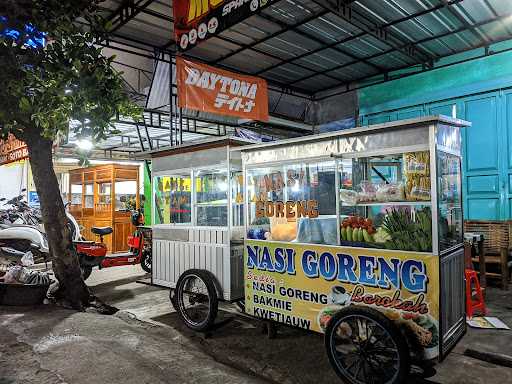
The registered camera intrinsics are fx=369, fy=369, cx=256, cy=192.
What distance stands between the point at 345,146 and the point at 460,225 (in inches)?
63.3

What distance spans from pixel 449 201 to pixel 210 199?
3.32 metres

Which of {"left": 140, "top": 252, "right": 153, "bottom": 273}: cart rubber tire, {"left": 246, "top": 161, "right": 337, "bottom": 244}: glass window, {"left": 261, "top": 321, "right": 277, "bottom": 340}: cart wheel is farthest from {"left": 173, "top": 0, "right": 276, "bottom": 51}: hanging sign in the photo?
{"left": 140, "top": 252, "right": 153, "bottom": 273}: cart rubber tire

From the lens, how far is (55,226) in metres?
6.11

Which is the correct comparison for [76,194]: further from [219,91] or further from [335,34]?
[335,34]

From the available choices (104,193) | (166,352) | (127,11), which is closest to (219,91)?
(127,11)

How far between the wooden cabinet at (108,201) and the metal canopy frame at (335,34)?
510 centimetres

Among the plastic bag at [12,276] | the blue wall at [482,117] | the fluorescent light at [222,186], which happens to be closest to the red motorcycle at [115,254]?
the plastic bag at [12,276]

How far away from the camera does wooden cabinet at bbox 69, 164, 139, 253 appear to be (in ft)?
38.0

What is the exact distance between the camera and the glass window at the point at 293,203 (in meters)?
4.23

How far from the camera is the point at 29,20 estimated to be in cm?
464

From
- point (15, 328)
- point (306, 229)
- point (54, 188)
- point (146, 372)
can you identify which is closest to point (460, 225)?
point (306, 229)

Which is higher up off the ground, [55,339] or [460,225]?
[460,225]

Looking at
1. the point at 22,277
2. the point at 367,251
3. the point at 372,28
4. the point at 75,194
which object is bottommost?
the point at 22,277

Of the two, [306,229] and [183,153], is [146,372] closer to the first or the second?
[306,229]
